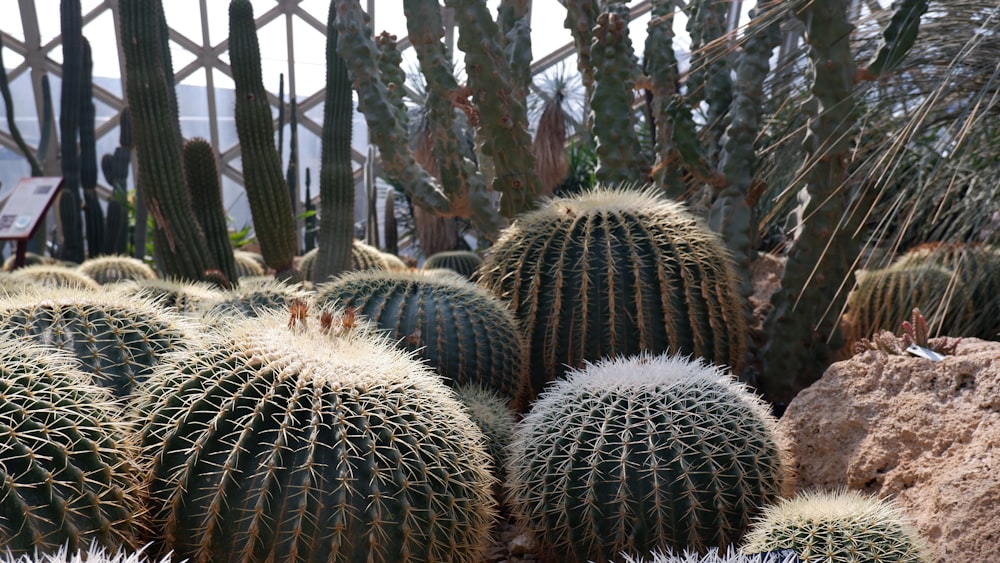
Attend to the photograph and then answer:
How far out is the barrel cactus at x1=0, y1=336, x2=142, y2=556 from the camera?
5.25 feet

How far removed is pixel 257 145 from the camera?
659 cm

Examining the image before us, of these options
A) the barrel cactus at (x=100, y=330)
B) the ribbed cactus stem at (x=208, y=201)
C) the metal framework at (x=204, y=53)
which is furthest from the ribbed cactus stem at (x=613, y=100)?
the metal framework at (x=204, y=53)

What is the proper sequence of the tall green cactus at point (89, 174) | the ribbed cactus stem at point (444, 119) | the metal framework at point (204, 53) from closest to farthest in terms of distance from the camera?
1. the ribbed cactus stem at point (444, 119)
2. the tall green cactus at point (89, 174)
3. the metal framework at point (204, 53)

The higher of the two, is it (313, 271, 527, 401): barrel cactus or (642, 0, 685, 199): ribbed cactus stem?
(642, 0, 685, 199): ribbed cactus stem

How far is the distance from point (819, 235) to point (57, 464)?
9.46 feet

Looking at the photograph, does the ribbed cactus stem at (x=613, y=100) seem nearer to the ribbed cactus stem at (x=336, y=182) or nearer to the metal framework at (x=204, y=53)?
the ribbed cactus stem at (x=336, y=182)

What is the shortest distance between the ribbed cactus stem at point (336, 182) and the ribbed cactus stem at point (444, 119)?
5.42ft

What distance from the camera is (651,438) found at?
2.20m

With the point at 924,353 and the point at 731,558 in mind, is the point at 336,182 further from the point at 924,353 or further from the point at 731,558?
the point at 731,558

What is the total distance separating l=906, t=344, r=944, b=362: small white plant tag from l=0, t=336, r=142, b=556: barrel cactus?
212cm

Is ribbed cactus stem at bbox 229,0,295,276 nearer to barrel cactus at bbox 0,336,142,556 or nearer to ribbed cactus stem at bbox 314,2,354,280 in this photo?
ribbed cactus stem at bbox 314,2,354,280

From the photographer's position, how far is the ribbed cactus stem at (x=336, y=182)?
6406mm

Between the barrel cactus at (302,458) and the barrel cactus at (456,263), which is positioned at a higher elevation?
the barrel cactus at (302,458)

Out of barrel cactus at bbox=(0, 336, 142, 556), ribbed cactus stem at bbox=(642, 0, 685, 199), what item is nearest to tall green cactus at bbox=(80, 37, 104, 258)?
ribbed cactus stem at bbox=(642, 0, 685, 199)
